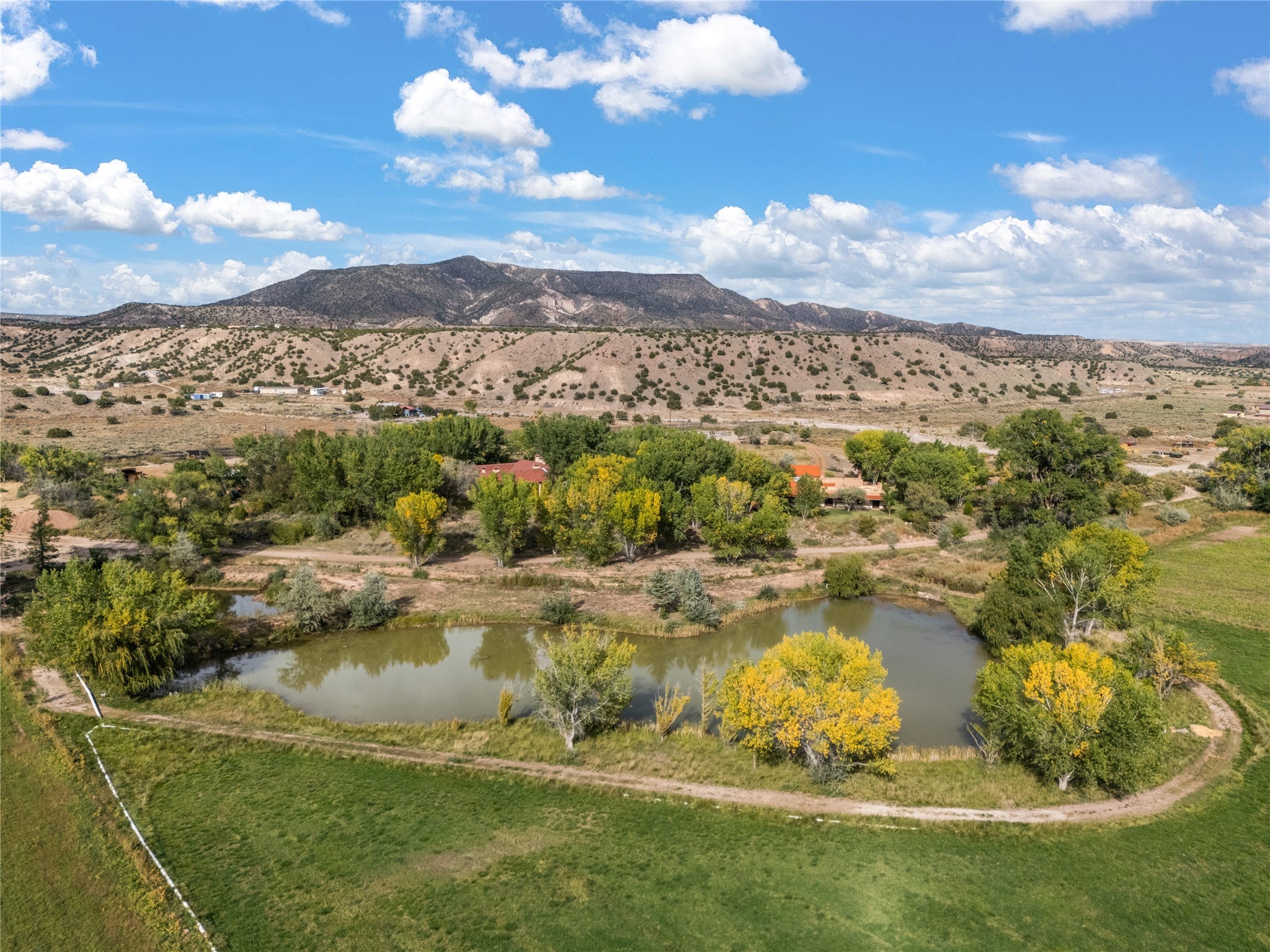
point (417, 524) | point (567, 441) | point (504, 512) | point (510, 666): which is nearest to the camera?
point (510, 666)

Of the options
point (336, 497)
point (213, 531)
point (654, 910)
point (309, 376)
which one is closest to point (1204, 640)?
point (654, 910)

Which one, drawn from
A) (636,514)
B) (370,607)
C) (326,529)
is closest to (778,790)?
(370,607)

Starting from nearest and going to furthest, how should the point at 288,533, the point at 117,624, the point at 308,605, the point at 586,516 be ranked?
the point at 117,624
the point at 308,605
the point at 586,516
the point at 288,533

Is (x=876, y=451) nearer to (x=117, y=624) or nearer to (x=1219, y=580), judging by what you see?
(x=1219, y=580)

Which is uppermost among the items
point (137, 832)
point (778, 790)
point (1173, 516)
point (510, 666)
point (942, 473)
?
point (942, 473)

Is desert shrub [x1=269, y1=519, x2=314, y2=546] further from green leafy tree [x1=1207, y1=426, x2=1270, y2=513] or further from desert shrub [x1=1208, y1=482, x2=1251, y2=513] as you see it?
green leafy tree [x1=1207, y1=426, x2=1270, y2=513]
